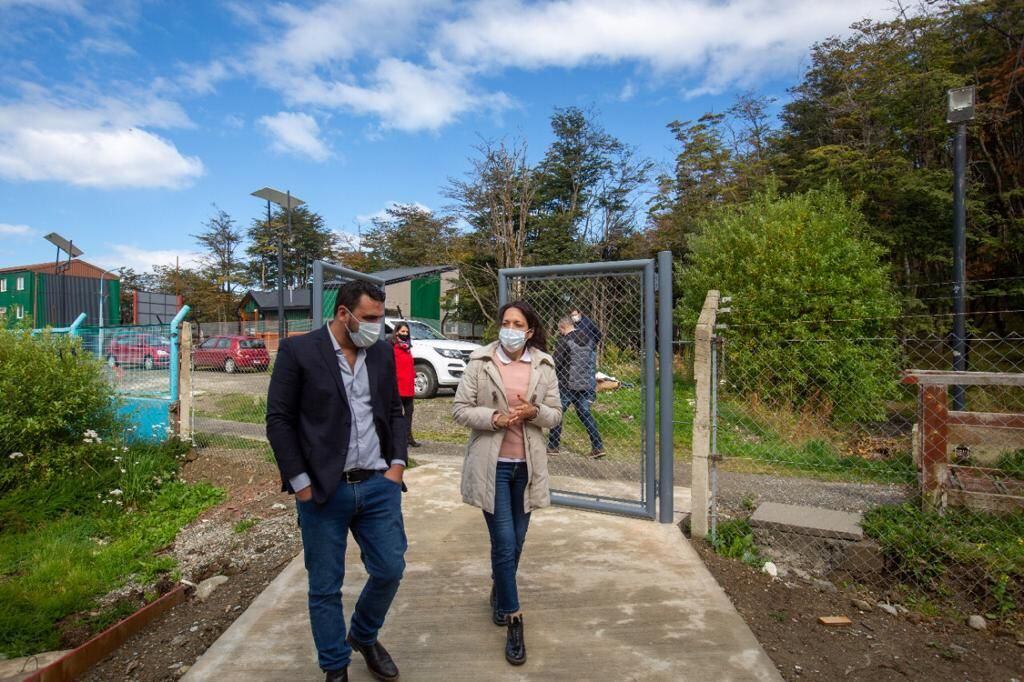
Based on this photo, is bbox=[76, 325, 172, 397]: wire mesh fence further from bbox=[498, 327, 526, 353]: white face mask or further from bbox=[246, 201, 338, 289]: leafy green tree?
bbox=[246, 201, 338, 289]: leafy green tree

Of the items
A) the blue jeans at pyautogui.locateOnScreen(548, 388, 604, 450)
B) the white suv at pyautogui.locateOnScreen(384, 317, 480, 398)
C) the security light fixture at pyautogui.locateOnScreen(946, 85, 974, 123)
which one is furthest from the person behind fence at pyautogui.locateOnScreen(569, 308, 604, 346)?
the white suv at pyautogui.locateOnScreen(384, 317, 480, 398)

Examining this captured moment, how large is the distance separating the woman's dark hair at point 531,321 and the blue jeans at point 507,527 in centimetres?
67

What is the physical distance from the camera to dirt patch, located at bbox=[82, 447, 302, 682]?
10.6ft

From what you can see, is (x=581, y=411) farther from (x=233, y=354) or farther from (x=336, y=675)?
(x=233, y=354)

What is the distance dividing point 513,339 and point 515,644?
4.71 feet

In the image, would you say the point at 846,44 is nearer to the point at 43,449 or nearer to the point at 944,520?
the point at 944,520

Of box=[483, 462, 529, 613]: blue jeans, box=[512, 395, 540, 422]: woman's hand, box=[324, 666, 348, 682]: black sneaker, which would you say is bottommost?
box=[324, 666, 348, 682]: black sneaker

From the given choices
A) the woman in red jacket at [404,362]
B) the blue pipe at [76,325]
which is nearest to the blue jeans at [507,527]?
the woman in red jacket at [404,362]

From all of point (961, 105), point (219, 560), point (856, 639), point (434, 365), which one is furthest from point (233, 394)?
point (961, 105)

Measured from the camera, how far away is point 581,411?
6473 mm

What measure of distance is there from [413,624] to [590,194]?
2298cm

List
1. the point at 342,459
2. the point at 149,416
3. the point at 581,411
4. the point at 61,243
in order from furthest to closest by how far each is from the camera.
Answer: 1. the point at 61,243
2. the point at 149,416
3. the point at 581,411
4. the point at 342,459

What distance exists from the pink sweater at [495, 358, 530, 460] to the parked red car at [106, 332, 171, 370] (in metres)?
6.11

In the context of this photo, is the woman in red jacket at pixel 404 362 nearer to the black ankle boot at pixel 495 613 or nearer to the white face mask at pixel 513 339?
the black ankle boot at pixel 495 613
